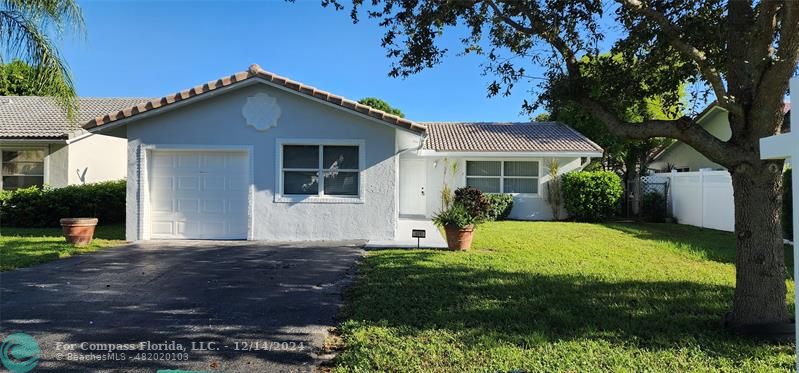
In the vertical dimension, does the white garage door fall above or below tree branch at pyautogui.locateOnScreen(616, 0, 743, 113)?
below

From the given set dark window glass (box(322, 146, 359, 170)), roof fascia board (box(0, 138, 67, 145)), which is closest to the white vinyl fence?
dark window glass (box(322, 146, 359, 170))

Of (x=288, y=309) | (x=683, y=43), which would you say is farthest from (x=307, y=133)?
(x=683, y=43)

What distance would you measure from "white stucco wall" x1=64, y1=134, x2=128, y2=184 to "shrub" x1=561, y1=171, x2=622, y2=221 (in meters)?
16.1

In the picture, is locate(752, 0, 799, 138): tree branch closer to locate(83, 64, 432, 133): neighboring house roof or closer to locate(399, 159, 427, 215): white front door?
locate(83, 64, 432, 133): neighboring house roof

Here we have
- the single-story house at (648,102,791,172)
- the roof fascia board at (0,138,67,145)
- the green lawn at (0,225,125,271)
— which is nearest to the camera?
the green lawn at (0,225,125,271)

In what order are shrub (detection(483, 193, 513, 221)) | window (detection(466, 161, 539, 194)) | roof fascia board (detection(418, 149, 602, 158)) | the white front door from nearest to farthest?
roof fascia board (detection(418, 149, 602, 158)), shrub (detection(483, 193, 513, 221)), window (detection(466, 161, 539, 194)), the white front door

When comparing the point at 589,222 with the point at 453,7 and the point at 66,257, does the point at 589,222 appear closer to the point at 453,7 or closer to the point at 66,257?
the point at 453,7

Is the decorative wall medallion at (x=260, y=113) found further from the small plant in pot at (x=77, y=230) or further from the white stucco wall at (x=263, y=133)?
the small plant in pot at (x=77, y=230)

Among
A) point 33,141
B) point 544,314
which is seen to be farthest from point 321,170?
point 33,141

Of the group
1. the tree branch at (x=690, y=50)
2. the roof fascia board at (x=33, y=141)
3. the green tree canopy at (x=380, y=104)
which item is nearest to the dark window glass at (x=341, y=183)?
the tree branch at (x=690, y=50)

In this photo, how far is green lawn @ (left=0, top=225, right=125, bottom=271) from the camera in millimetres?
8453

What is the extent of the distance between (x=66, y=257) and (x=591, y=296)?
9266 millimetres

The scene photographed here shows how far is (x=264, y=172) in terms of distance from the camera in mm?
10898

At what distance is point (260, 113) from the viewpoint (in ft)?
35.6
